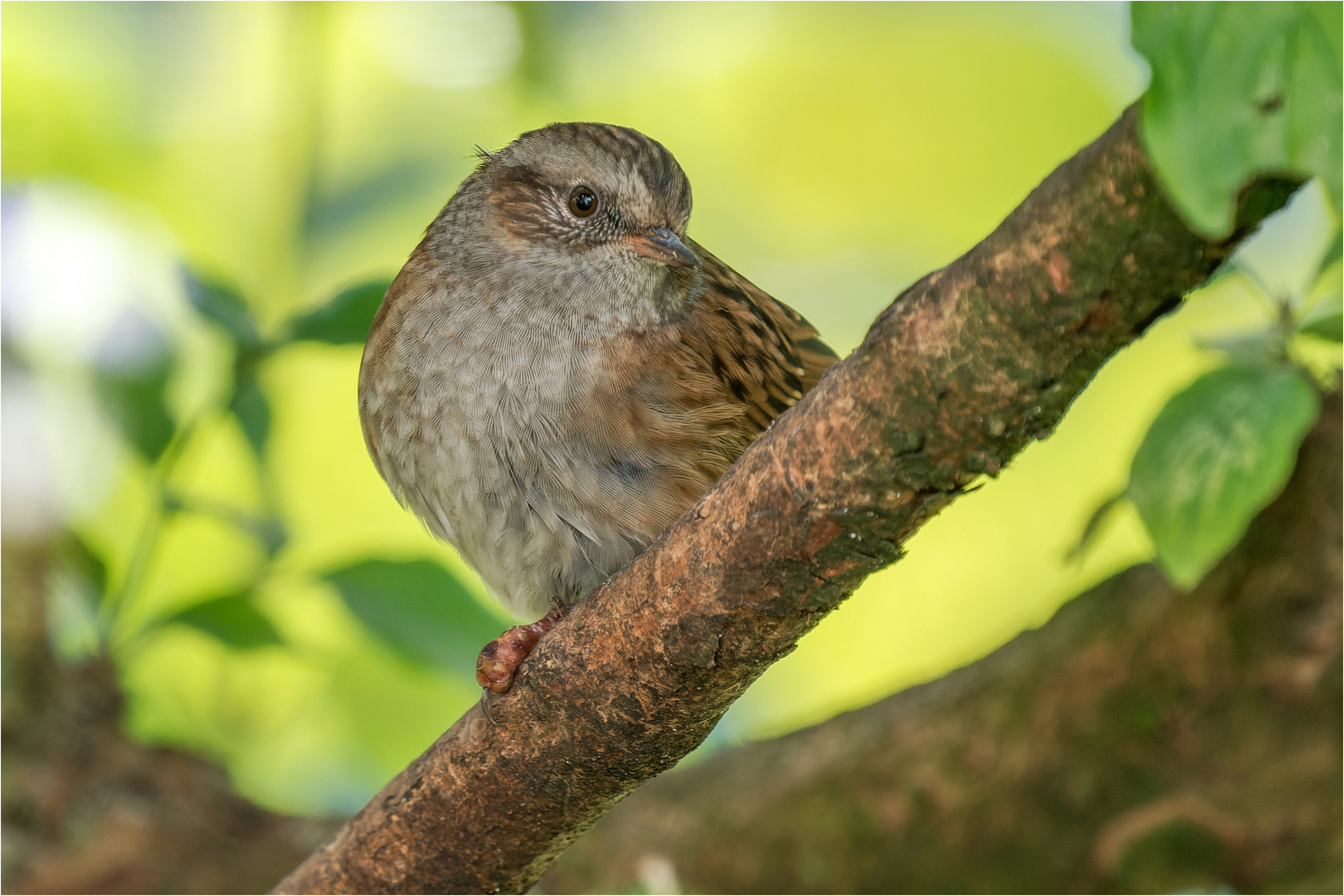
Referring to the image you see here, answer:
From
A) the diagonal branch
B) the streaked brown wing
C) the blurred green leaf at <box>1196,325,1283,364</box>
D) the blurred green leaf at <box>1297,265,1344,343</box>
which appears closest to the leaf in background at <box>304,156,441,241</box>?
the streaked brown wing

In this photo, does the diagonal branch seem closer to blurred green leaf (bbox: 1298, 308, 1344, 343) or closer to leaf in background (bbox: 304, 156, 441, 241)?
blurred green leaf (bbox: 1298, 308, 1344, 343)

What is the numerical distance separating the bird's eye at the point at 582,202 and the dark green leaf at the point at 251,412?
3.60 ft

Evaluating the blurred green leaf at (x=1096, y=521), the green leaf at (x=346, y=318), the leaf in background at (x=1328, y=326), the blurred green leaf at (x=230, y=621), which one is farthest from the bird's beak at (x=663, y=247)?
the blurred green leaf at (x=230, y=621)

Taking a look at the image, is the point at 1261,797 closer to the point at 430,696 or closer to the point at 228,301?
the point at 430,696

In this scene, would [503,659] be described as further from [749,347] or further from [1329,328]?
[1329,328]

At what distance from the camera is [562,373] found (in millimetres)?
2768

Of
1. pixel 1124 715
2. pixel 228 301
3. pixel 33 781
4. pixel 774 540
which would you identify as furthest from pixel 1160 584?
pixel 33 781

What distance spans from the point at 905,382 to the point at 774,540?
35cm

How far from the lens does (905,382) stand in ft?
5.03

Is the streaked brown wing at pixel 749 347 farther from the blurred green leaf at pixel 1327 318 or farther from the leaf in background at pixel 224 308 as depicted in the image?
the leaf in background at pixel 224 308

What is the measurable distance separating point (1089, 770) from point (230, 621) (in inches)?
97.0

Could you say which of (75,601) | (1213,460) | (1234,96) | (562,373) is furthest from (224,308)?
(1234,96)

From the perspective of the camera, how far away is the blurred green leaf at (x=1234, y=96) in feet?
3.60

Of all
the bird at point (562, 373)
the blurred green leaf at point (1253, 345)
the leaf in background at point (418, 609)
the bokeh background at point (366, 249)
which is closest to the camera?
the blurred green leaf at point (1253, 345)
